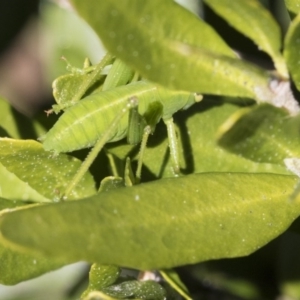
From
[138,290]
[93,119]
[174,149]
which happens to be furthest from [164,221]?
[93,119]

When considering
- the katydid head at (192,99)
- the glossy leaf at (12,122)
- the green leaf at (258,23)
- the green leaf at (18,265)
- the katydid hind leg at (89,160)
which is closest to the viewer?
the green leaf at (258,23)

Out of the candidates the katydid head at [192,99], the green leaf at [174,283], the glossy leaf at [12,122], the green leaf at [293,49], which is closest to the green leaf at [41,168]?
the glossy leaf at [12,122]

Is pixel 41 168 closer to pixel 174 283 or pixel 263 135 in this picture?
pixel 174 283

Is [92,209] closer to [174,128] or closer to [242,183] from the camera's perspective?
[242,183]

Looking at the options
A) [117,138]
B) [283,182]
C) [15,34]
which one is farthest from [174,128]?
[15,34]

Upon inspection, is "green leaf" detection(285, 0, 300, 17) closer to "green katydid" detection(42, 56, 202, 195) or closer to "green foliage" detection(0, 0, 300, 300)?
"green foliage" detection(0, 0, 300, 300)

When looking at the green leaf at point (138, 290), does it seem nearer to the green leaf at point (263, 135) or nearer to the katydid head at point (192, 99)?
the green leaf at point (263, 135)

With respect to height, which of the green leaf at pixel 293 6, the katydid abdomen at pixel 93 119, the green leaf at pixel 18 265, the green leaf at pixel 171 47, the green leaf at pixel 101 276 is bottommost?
the green leaf at pixel 101 276
